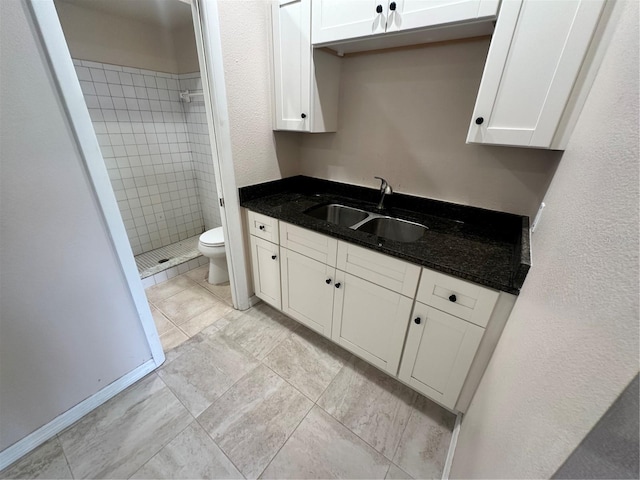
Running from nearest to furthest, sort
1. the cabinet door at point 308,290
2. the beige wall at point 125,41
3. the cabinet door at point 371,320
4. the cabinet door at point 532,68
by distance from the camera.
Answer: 1. the cabinet door at point 532,68
2. the cabinet door at point 371,320
3. the cabinet door at point 308,290
4. the beige wall at point 125,41

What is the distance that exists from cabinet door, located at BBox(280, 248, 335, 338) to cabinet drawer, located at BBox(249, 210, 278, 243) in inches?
4.7

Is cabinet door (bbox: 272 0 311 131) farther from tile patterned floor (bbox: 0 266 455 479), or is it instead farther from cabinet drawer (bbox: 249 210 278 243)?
tile patterned floor (bbox: 0 266 455 479)

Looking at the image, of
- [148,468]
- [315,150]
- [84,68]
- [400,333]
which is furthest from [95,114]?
[400,333]

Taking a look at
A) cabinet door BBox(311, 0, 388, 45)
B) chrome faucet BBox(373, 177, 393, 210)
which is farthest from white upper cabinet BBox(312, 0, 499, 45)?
chrome faucet BBox(373, 177, 393, 210)

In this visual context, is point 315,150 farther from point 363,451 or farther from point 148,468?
point 148,468

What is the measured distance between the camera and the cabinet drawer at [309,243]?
146 centimetres

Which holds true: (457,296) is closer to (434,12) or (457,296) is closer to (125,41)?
(434,12)

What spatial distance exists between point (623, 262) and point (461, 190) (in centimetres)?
128

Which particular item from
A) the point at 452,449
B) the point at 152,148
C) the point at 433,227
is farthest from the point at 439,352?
the point at 152,148

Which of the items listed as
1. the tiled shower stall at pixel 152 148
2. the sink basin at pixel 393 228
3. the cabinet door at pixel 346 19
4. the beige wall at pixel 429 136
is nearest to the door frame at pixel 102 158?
the cabinet door at pixel 346 19

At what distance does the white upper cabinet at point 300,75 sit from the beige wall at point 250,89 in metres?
0.07

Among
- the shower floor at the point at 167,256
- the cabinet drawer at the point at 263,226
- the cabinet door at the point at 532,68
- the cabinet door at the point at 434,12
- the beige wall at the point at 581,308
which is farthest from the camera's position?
the shower floor at the point at 167,256

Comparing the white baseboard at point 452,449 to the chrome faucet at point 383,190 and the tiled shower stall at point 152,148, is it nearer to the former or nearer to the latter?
the chrome faucet at point 383,190

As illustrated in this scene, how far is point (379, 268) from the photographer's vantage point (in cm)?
130
